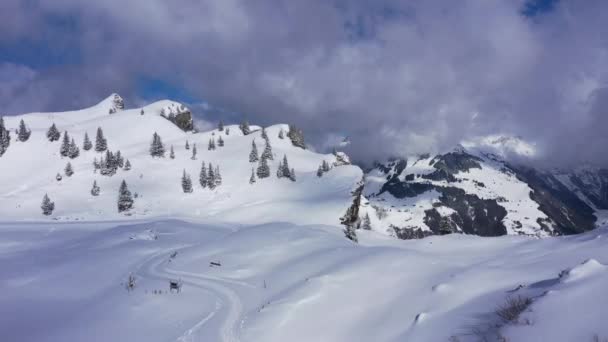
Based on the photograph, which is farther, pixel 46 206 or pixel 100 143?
pixel 100 143

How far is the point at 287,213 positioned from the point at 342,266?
46631 millimetres

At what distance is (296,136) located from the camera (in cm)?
12500

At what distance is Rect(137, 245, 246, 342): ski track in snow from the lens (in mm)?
14875

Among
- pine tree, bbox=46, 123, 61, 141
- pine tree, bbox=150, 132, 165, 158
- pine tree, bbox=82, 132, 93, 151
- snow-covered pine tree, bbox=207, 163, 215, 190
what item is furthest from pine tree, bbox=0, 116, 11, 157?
snow-covered pine tree, bbox=207, 163, 215, 190

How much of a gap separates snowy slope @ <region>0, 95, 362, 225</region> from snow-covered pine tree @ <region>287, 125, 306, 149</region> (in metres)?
5.71

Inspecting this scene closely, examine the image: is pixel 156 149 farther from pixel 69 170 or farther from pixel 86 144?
pixel 69 170

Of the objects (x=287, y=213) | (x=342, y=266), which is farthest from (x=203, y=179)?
(x=342, y=266)

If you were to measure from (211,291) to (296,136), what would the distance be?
106m

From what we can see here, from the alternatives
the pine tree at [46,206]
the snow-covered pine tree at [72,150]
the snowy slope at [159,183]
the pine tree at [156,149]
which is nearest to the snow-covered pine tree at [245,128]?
the snowy slope at [159,183]

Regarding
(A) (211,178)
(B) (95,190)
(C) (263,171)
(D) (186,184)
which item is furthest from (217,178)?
(B) (95,190)

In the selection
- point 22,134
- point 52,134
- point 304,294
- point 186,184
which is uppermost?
point 52,134

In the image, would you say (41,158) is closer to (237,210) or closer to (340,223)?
(237,210)

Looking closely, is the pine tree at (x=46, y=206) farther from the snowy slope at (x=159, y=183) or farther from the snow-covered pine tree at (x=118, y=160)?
the snow-covered pine tree at (x=118, y=160)

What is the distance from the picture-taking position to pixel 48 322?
15.2m
